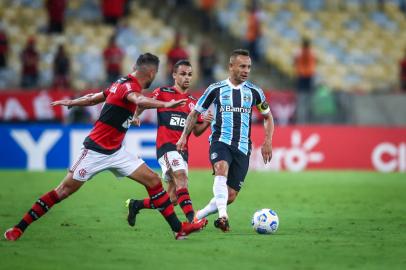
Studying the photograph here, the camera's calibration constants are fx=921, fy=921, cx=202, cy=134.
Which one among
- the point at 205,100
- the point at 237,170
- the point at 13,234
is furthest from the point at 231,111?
the point at 13,234

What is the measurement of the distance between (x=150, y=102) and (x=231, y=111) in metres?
2.27

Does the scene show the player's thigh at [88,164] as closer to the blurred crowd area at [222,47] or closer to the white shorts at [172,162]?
the white shorts at [172,162]

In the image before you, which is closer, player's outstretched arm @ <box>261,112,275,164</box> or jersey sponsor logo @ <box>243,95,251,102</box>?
player's outstretched arm @ <box>261,112,275,164</box>

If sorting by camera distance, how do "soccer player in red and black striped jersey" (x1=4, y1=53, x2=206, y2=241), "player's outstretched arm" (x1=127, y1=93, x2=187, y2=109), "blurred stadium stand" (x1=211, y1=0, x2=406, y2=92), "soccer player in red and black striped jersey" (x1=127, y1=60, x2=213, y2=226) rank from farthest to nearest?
"blurred stadium stand" (x1=211, y1=0, x2=406, y2=92)
"soccer player in red and black striped jersey" (x1=127, y1=60, x2=213, y2=226)
"soccer player in red and black striped jersey" (x1=4, y1=53, x2=206, y2=241)
"player's outstretched arm" (x1=127, y1=93, x2=187, y2=109)

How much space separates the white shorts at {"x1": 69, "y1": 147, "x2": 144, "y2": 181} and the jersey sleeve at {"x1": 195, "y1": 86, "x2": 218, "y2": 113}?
1.57m

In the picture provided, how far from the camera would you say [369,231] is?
11.6 meters

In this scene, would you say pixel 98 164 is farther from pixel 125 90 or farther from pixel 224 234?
pixel 224 234

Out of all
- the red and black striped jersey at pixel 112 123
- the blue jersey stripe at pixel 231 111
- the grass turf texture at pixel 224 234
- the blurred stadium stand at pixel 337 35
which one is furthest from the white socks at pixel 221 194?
the blurred stadium stand at pixel 337 35

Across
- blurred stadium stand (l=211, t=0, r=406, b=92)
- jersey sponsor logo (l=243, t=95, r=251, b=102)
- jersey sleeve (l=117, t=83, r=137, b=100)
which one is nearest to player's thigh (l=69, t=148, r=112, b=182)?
jersey sleeve (l=117, t=83, r=137, b=100)

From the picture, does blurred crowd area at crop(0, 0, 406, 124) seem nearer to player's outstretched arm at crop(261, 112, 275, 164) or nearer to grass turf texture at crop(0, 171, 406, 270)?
grass turf texture at crop(0, 171, 406, 270)

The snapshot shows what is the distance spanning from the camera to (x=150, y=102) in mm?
9859

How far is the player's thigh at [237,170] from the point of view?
11.9m

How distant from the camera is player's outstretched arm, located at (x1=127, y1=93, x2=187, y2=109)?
31.7 ft

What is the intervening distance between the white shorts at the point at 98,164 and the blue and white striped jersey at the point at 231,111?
1645 millimetres
